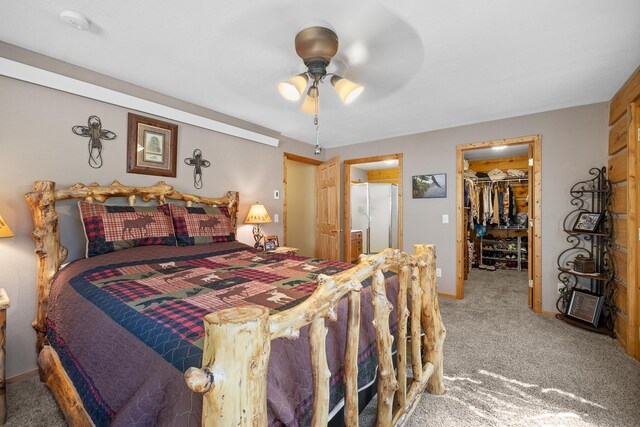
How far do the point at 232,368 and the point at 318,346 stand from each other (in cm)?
35

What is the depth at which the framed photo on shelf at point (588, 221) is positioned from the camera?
111 inches

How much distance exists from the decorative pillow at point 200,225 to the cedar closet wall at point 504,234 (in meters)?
4.75

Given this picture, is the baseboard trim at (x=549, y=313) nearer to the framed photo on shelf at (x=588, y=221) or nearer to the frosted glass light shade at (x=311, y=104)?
the framed photo on shelf at (x=588, y=221)

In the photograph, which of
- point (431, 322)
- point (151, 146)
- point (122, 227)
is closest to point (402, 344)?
point (431, 322)

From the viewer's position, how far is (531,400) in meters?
1.77

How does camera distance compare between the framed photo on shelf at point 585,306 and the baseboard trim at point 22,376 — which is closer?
the baseboard trim at point 22,376

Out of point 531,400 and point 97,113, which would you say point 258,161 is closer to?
point 97,113

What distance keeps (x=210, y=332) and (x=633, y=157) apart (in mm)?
3354

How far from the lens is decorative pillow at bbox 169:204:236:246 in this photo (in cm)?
262

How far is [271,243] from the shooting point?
12.0 ft

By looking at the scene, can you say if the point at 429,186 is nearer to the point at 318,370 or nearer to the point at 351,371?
the point at 351,371

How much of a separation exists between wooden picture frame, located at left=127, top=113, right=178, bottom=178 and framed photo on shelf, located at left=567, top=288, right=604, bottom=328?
443cm

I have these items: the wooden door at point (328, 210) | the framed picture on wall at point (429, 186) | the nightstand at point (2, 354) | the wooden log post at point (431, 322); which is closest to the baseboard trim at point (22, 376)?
the nightstand at point (2, 354)

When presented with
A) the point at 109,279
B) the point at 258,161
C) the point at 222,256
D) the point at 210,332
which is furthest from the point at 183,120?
the point at 210,332
